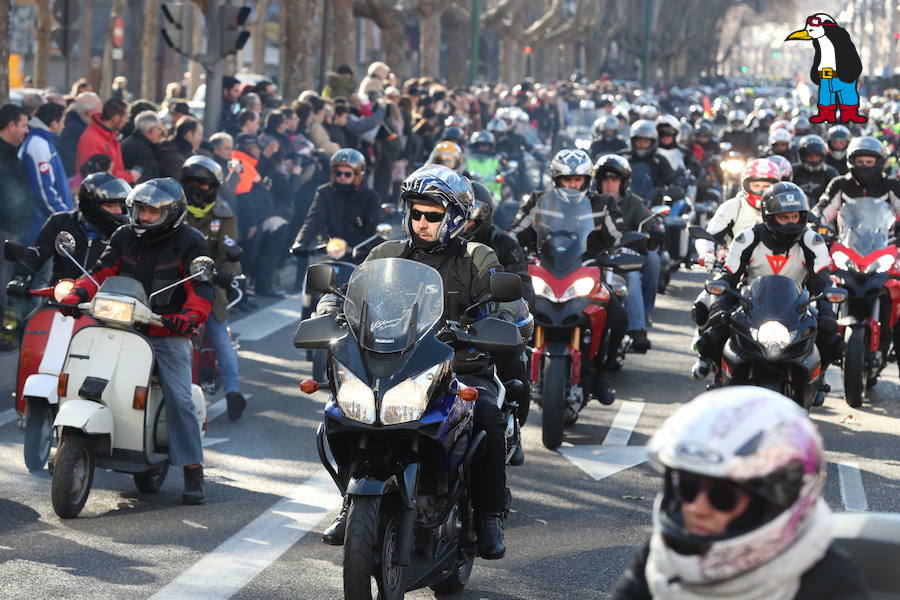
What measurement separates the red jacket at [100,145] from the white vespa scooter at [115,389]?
6025mm

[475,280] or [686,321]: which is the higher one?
[475,280]

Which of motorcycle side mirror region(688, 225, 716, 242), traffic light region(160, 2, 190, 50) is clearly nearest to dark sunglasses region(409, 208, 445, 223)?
motorcycle side mirror region(688, 225, 716, 242)

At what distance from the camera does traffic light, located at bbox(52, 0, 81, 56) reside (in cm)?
2038

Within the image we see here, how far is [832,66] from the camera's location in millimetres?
13570

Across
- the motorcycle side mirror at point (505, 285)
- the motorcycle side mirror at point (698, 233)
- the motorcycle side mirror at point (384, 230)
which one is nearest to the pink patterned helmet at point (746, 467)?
the motorcycle side mirror at point (505, 285)

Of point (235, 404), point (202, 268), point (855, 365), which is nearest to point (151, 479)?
point (202, 268)

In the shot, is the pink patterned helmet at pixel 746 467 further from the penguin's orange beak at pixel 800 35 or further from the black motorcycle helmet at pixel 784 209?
the penguin's orange beak at pixel 800 35

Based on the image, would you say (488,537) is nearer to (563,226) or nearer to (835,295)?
(835,295)

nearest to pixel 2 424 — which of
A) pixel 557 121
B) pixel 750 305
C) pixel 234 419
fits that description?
pixel 234 419

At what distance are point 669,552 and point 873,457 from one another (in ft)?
22.5

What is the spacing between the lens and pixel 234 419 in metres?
11.0

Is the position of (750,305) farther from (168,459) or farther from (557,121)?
(557,121)

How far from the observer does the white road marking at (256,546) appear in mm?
6977

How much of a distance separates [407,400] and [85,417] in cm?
242
